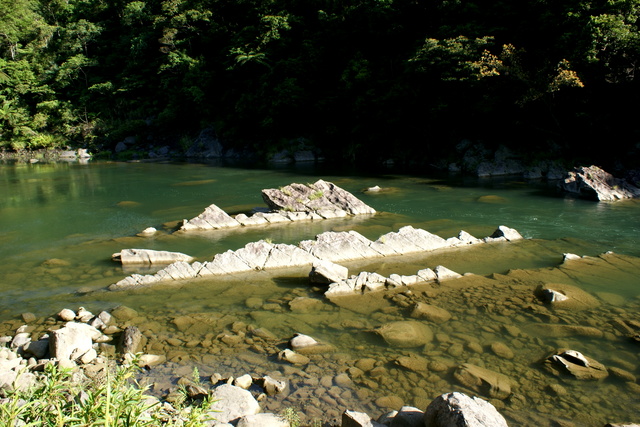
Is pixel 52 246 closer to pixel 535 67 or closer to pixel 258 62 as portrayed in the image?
pixel 535 67

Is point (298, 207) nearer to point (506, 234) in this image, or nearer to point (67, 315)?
point (506, 234)

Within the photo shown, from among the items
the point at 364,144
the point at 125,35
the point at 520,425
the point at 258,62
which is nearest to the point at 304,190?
the point at 520,425

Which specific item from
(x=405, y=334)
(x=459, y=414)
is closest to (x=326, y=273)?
(x=405, y=334)

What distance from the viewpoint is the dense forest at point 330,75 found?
27.7 metres

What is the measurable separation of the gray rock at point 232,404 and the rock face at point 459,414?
223cm

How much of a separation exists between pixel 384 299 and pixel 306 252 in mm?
3516

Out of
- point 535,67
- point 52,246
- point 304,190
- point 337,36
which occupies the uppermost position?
point 337,36

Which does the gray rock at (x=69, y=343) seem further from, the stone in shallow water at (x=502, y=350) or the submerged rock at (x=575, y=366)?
the submerged rock at (x=575, y=366)

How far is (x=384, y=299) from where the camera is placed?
10328mm

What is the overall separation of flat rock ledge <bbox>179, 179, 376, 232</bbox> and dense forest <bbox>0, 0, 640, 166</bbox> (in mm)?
13512

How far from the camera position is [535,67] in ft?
91.4

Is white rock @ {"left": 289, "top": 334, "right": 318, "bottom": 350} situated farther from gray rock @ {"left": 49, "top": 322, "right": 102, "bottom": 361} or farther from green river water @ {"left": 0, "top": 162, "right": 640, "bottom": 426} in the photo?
gray rock @ {"left": 49, "top": 322, "right": 102, "bottom": 361}

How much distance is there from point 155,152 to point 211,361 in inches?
1754

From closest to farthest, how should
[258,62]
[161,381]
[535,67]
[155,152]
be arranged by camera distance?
[161,381]
[535,67]
[258,62]
[155,152]
